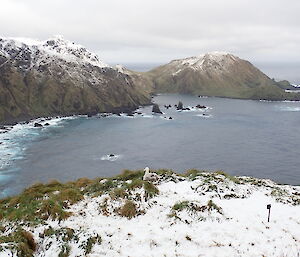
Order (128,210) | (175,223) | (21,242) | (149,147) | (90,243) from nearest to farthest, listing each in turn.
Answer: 1. (21,242)
2. (90,243)
3. (175,223)
4. (128,210)
5. (149,147)

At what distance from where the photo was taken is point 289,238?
17875 mm

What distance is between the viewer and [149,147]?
10538 centimetres

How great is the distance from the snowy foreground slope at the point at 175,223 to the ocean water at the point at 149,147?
50945 mm

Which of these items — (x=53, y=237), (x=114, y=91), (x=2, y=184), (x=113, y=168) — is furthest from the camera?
(x=114, y=91)

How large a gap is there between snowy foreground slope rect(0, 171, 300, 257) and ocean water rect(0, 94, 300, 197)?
50945 millimetres

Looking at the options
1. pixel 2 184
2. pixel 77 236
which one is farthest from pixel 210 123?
pixel 77 236

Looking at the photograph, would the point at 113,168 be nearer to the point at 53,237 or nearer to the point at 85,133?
the point at 85,133

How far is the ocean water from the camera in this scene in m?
81.9

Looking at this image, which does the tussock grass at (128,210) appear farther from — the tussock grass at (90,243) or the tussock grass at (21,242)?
the tussock grass at (21,242)

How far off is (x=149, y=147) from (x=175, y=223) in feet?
282

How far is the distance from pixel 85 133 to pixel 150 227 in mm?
111110

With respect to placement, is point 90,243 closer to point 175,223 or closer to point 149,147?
point 175,223

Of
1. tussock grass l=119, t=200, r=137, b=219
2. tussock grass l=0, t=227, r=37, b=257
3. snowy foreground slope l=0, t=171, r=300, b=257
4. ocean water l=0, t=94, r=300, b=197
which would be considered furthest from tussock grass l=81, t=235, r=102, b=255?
ocean water l=0, t=94, r=300, b=197

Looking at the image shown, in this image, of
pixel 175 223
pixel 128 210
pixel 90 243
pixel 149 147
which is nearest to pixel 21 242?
pixel 90 243
